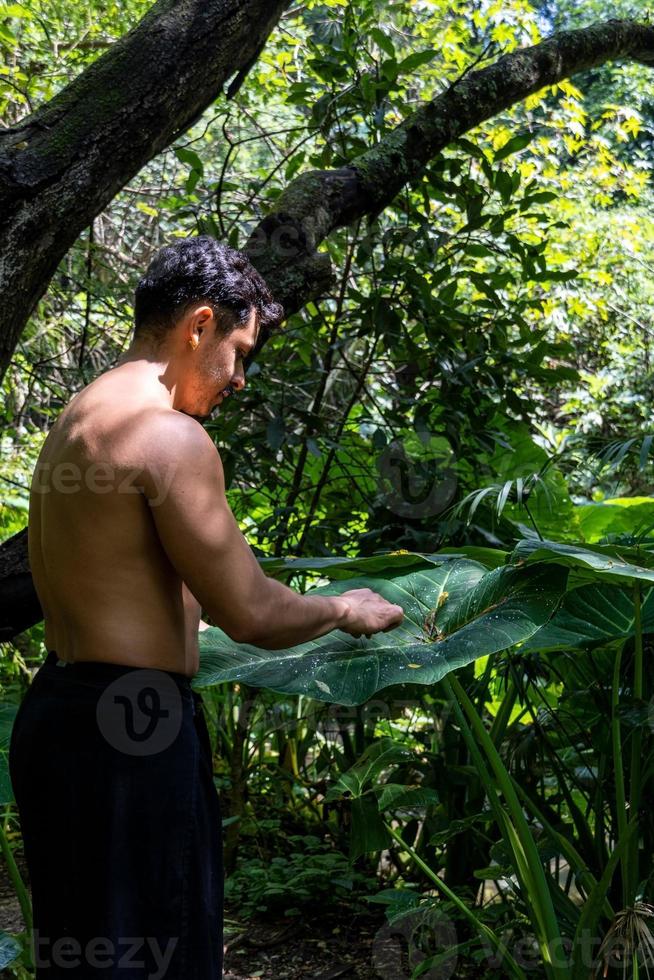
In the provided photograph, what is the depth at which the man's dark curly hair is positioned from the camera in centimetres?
150

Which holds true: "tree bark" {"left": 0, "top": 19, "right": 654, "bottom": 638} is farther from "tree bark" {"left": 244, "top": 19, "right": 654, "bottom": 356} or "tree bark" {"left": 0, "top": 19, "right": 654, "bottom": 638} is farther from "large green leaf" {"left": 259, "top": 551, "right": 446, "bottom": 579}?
"large green leaf" {"left": 259, "top": 551, "right": 446, "bottom": 579}

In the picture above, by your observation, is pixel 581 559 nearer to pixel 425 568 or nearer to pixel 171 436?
pixel 425 568

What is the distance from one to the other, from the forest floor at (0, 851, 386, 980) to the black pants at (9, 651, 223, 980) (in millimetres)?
1286

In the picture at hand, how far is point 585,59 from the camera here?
340 centimetres

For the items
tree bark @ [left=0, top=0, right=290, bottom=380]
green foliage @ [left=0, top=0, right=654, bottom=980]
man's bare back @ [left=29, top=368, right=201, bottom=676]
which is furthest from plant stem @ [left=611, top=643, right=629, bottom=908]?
tree bark @ [left=0, top=0, right=290, bottom=380]

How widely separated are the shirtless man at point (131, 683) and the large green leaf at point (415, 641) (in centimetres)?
10

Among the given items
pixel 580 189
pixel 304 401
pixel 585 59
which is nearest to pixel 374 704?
pixel 304 401

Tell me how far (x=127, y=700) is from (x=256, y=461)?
71.9 inches

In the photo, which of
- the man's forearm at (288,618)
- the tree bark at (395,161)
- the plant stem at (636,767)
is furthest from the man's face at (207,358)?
the plant stem at (636,767)

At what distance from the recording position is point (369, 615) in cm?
148

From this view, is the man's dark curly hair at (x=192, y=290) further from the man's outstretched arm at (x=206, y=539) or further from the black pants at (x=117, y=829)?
the black pants at (x=117, y=829)

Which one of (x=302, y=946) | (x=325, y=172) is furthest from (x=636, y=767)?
(x=325, y=172)

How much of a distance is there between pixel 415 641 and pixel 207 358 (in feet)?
1.90

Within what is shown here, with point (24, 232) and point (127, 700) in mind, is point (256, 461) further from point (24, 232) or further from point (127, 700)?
point (127, 700)
